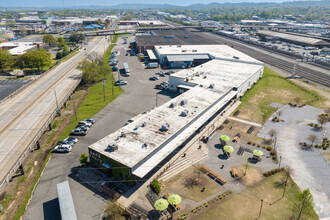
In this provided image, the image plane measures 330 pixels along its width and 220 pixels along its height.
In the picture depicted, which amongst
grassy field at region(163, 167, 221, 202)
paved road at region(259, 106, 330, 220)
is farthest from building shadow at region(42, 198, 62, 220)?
paved road at region(259, 106, 330, 220)

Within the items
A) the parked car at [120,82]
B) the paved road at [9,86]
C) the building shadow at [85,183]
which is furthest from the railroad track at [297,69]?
the paved road at [9,86]

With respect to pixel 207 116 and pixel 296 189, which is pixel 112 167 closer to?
pixel 207 116

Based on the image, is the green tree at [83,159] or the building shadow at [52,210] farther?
the green tree at [83,159]

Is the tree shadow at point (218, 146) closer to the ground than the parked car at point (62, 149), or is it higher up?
closer to the ground

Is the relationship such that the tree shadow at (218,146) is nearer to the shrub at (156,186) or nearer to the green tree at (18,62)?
the shrub at (156,186)

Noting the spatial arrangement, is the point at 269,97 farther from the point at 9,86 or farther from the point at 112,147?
the point at 9,86

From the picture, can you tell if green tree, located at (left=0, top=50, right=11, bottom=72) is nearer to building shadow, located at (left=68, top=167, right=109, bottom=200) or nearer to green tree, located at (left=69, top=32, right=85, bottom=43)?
green tree, located at (left=69, top=32, right=85, bottom=43)
